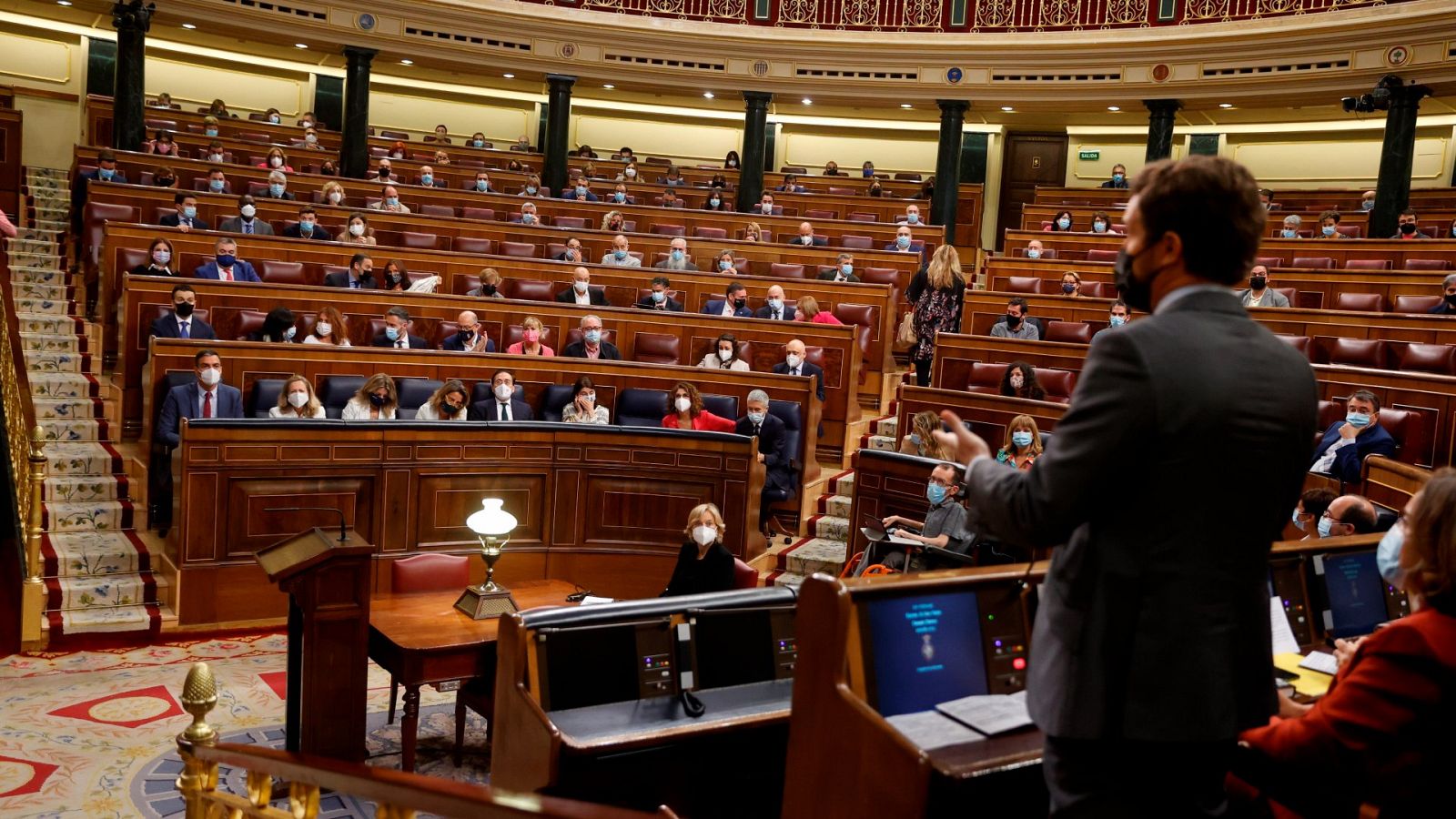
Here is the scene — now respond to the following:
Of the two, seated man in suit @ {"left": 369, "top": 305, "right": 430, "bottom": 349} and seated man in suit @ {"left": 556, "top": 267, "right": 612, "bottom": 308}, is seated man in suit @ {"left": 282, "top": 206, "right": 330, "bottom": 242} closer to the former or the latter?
seated man in suit @ {"left": 369, "top": 305, "right": 430, "bottom": 349}

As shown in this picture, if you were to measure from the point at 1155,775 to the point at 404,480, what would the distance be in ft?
17.8

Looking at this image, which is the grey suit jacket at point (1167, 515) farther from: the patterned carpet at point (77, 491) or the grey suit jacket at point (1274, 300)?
the grey suit jacket at point (1274, 300)

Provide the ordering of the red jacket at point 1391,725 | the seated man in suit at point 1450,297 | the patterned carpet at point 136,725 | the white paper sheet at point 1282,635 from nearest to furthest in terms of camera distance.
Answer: the red jacket at point 1391,725 < the white paper sheet at point 1282,635 < the patterned carpet at point 136,725 < the seated man in suit at point 1450,297

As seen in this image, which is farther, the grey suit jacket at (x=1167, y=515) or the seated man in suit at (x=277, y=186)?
the seated man in suit at (x=277, y=186)

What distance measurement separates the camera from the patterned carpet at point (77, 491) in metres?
5.61

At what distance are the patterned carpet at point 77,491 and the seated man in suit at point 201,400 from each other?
0.64 meters

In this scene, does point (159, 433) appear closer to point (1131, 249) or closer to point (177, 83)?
point (1131, 249)

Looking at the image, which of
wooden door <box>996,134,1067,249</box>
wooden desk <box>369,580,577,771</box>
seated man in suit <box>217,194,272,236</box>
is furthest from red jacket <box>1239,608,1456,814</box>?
wooden door <box>996,134,1067,249</box>

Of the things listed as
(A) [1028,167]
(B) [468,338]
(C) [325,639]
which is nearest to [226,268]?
(B) [468,338]

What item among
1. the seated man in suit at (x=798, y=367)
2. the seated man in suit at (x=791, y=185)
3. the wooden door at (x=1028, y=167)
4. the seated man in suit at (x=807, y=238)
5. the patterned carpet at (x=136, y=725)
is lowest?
the patterned carpet at (x=136, y=725)

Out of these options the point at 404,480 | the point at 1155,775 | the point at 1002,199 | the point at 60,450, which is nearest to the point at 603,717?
the point at 1155,775

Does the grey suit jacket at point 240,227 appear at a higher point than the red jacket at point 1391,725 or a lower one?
higher

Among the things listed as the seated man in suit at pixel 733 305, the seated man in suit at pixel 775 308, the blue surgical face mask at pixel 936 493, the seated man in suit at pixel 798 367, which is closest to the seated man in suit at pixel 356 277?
the seated man in suit at pixel 733 305

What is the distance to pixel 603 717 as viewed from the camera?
2.71m
